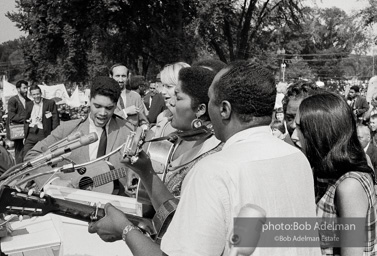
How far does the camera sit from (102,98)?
402 centimetres

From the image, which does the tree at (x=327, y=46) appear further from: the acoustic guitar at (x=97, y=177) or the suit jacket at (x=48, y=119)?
the acoustic guitar at (x=97, y=177)

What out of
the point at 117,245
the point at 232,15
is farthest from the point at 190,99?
the point at 232,15

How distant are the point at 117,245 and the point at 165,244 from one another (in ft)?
3.58

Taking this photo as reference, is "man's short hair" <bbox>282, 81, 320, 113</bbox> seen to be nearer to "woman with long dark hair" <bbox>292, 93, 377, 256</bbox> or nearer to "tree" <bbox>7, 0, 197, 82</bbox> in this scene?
"woman with long dark hair" <bbox>292, 93, 377, 256</bbox>

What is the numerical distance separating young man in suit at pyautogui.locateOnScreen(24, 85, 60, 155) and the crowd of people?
4.45 meters

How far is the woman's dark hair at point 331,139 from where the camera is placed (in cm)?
241

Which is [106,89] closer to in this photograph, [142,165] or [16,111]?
[142,165]

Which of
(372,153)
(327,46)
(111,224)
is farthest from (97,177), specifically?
(327,46)

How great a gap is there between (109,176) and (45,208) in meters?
1.51

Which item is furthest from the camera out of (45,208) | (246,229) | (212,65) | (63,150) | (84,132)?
(84,132)

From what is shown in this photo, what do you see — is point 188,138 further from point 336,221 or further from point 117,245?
point 336,221

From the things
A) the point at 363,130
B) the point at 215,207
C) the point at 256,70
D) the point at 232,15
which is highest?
the point at 232,15

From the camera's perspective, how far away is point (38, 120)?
8.37 m

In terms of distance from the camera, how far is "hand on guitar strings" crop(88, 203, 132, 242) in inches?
74.0
